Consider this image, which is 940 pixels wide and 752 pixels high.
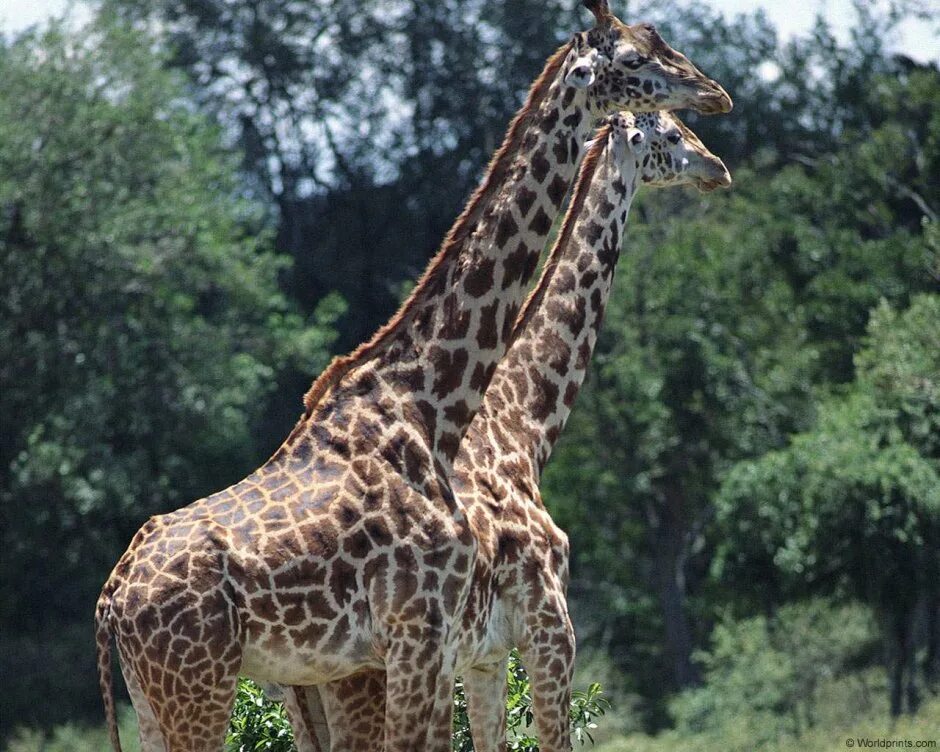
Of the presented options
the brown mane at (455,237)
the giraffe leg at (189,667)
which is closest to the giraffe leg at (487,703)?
the brown mane at (455,237)

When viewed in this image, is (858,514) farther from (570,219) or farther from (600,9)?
(600,9)

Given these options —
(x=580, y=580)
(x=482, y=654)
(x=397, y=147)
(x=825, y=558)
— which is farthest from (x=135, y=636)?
(x=397, y=147)

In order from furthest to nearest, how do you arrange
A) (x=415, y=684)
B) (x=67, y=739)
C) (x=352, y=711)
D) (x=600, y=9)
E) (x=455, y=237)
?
1. (x=67, y=739)
2. (x=600, y=9)
3. (x=455, y=237)
4. (x=352, y=711)
5. (x=415, y=684)

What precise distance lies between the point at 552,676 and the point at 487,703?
1.22 ft

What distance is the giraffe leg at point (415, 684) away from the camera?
6.50 meters

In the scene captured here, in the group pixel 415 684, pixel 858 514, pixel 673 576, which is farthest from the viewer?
pixel 673 576

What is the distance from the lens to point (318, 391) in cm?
707

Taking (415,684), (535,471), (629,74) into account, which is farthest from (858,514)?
(415,684)

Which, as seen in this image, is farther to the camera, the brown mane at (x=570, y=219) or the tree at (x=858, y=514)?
the tree at (x=858, y=514)

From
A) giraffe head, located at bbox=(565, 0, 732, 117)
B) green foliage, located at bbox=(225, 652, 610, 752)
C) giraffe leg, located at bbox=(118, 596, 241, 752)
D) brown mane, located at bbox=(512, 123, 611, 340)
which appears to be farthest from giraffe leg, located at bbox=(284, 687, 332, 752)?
giraffe head, located at bbox=(565, 0, 732, 117)

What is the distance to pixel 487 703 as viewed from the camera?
300 inches

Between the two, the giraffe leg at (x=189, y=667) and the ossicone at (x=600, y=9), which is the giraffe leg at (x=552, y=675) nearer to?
the giraffe leg at (x=189, y=667)

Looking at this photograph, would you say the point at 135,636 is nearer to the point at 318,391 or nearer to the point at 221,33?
the point at 318,391

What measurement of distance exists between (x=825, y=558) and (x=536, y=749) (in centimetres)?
1269
